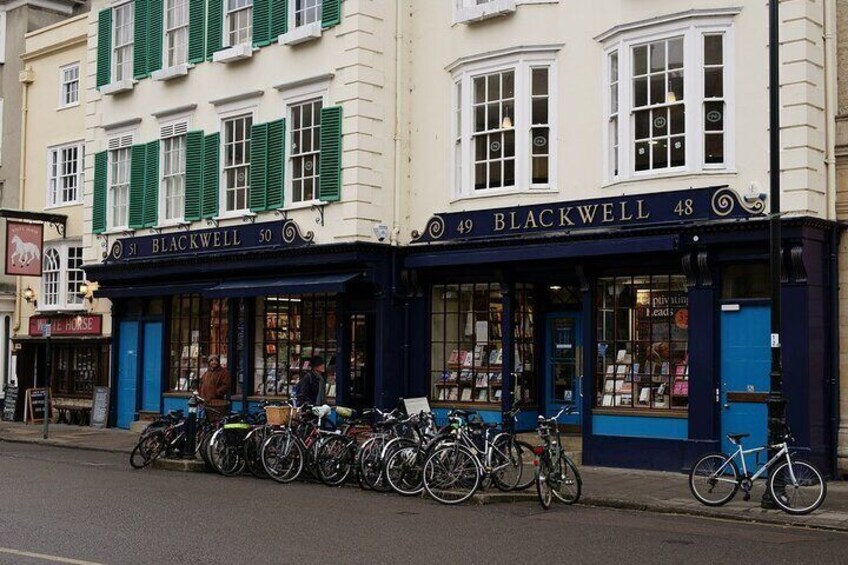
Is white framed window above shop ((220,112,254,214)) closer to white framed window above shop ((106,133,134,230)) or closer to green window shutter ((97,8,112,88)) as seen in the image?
white framed window above shop ((106,133,134,230))

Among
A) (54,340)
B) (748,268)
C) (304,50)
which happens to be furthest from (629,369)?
(54,340)

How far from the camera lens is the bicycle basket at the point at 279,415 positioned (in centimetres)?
1761

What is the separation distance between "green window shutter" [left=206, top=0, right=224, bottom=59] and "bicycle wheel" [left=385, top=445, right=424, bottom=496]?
11577 millimetres

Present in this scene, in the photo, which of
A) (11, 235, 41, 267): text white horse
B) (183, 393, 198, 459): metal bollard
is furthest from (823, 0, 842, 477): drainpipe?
(11, 235, 41, 267): text white horse

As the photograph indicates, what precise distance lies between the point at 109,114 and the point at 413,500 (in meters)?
15.1

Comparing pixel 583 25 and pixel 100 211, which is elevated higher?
pixel 583 25

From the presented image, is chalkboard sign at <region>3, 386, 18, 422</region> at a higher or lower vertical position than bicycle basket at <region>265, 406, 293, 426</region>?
lower

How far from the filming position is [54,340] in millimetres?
29469

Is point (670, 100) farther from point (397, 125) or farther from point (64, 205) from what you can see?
point (64, 205)

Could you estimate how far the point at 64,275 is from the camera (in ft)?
96.4

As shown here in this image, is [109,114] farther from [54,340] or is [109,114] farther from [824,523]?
[824,523]

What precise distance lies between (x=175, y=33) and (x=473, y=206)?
8909mm

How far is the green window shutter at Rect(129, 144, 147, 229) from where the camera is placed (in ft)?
83.7

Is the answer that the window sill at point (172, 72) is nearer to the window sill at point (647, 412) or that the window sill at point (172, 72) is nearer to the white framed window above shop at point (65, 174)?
the white framed window above shop at point (65, 174)
